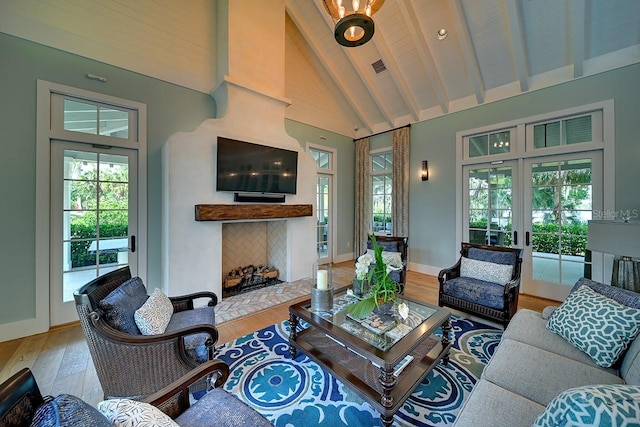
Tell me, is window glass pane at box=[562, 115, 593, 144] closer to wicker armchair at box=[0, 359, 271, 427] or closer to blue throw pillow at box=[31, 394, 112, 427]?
wicker armchair at box=[0, 359, 271, 427]

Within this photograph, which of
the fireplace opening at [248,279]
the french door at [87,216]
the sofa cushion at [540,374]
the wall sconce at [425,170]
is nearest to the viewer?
the sofa cushion at [540,374]

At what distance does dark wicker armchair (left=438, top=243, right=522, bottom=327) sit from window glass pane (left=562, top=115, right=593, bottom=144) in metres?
1.96

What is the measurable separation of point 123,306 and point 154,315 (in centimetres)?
21

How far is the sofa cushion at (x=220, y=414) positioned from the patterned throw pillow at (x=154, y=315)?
29.2 inches

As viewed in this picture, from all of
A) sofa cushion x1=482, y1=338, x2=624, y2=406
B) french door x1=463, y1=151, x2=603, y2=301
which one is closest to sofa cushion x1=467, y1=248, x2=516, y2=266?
french door x1=463, y1=151, x2=603, y2=301

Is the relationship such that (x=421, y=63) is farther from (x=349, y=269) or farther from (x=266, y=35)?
(x=349, y=269)

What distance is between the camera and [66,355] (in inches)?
91.0

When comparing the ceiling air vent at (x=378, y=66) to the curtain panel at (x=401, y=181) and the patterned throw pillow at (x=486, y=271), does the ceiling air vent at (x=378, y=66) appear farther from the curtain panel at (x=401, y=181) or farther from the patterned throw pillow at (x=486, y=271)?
the patterned throw pillow at (x=486, y=271)

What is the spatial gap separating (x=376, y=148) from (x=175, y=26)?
4.33 meters

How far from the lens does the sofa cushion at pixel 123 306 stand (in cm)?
154

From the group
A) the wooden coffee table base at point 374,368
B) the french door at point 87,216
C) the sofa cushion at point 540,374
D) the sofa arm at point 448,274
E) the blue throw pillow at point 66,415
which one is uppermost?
the french door at point 87,216

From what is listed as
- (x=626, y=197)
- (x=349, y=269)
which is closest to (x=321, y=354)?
(x=349, y=269)

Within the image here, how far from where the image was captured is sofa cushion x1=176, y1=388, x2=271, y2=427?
1088 millimetres

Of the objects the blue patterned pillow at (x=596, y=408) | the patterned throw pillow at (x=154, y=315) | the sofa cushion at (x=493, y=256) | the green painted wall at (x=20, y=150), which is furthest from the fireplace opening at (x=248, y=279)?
the blue patterned pillow at (x=596, y=408)
